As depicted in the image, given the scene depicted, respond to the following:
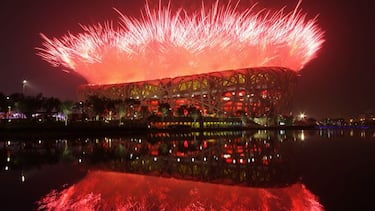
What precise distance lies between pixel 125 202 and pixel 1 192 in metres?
4.04

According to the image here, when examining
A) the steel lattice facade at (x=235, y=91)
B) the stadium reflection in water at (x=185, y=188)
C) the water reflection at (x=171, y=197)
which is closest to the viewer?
the water reflection at (x=171, y=197)

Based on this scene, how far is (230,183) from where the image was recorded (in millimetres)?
11672

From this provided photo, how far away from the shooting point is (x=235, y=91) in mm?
91125

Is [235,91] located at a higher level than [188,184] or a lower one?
higher

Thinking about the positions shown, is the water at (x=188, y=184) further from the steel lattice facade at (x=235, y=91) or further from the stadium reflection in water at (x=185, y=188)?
the steel lattice facade at (x=235, y=91)

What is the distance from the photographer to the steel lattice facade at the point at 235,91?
88562 mm

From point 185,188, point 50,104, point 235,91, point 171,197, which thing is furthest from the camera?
point 235,91

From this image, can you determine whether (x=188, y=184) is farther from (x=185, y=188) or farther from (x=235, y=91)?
(x=235, y=91)

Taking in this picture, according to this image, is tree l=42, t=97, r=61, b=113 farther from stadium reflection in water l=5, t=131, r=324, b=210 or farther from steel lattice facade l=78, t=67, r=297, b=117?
stadium reflection in water l=5, t=131, r=324, b=210

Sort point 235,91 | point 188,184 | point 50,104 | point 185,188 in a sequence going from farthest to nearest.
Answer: point 235,91
point 50,104
point 188,184
point 185,188

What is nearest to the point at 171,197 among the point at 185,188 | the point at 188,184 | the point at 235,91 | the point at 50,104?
the point at 185,188

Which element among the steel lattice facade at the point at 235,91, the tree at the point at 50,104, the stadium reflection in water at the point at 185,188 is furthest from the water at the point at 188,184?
the steel lattice facade at the point at 235,91

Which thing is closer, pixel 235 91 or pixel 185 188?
pixel 185 188

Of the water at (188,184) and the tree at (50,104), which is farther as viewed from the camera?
the tree at (50,104)
